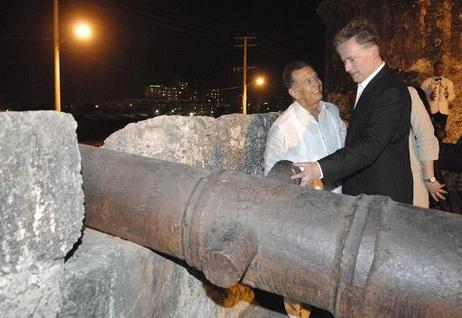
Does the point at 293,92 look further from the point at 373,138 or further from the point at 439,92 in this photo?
the point at 439,92

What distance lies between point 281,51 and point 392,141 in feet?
126

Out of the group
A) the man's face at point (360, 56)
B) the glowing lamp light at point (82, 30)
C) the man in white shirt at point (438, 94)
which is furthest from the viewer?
the glowing lamp light at point (82, 30)

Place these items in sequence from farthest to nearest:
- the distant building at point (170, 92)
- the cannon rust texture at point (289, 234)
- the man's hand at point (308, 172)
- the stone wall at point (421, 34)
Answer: the distant building at point (170, 92) < the stone wall at point (421, 34) < the man's hand at point (308, 172) < the cannon rust texture at point (289, 234)

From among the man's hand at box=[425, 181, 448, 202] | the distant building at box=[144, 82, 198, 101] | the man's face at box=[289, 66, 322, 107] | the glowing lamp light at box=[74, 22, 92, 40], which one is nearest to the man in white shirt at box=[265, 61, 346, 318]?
the man's face at box=[289, 66, 322, 107]

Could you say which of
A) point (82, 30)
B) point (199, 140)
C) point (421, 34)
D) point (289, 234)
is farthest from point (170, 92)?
point (289, 234)

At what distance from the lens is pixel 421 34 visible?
34.9 feet

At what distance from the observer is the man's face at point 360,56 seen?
2279 mm

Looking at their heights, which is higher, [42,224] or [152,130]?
[152,130]

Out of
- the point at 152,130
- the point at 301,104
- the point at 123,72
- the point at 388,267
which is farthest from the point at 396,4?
the point at 123,72

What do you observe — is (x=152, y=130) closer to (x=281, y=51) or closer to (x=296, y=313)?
(x=296, y=313)

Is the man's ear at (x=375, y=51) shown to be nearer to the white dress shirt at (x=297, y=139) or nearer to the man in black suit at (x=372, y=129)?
the man in black suit at (x=372, y=129)

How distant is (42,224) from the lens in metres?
1.37

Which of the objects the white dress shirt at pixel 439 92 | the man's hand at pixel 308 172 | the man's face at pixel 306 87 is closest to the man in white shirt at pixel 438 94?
the white dress shirt at pixel 439 92

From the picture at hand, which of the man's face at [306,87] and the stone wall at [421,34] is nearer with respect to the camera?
the man's face at [306,87]
